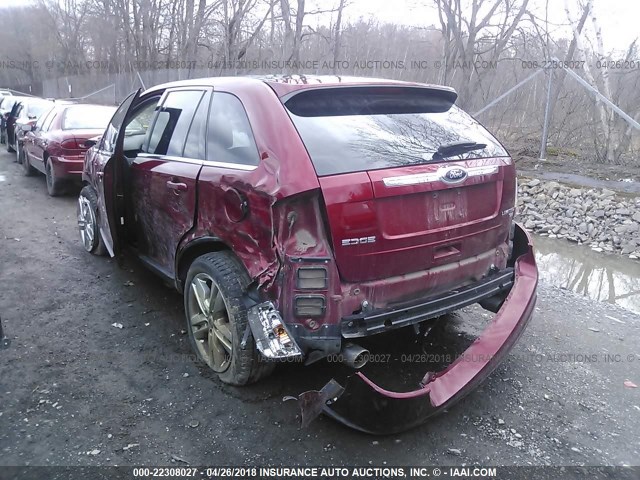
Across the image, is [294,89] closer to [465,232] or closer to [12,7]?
[465,232]

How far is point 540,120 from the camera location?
12.6 meters

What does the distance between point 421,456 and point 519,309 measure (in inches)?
43.5

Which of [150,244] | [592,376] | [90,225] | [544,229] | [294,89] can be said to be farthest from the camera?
[544,229]

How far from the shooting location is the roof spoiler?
2.88 metres

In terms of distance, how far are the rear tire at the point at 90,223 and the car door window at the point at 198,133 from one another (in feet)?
6.74

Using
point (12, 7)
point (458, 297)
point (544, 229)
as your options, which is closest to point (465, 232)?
point (458, 297)

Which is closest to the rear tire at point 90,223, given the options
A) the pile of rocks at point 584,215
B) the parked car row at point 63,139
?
the parked car row at point 63,139

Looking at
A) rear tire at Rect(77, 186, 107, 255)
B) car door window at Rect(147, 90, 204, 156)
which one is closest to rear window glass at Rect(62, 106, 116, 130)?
rear tire at Rect(77, 186, 107, 255)

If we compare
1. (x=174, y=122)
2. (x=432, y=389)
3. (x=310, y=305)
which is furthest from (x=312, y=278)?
(x=174, y=122)

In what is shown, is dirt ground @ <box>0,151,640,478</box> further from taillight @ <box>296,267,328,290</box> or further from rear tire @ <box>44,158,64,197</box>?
rear tire @ <box>44,158,64,197</box>

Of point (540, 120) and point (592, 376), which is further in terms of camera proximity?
point (540, 120)

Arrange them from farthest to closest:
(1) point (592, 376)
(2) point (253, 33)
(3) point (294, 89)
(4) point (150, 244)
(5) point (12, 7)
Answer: (5) point (12, 7) → (2) point (253, 33) → (4) point (150, 244) → (1) point (592, 376) → (3) point (294, 89)

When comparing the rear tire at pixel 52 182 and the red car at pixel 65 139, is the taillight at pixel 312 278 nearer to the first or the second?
the red car at pixel 65 139

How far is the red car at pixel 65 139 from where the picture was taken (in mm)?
7891
